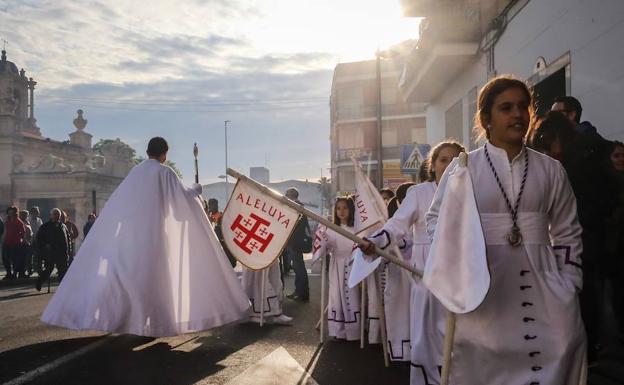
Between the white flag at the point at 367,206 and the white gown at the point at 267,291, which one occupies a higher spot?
the white flag at the point at 367,206

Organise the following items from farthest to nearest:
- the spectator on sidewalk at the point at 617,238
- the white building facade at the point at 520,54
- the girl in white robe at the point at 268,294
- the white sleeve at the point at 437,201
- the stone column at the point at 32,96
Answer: the stone column at the point at 32,96 < the girl in white robe at the point at 268,294 < the white building facade at the point at 520,54 < the spectator on sidewalk at the point at 617,238 < the white sleeve at the point at 437,201

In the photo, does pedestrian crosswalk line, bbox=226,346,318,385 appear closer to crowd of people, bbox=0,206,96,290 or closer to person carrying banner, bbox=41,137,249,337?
person carrying banner, bbox=41,137,249,337

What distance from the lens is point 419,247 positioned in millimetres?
5176

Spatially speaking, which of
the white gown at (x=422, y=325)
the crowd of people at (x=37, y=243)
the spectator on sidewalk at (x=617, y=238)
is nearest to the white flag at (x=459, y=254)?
the white gown at (x=422, y=325)

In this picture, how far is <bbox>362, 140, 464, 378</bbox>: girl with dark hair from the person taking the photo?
3.83 meters

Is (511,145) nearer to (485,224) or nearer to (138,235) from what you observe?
(485,224)

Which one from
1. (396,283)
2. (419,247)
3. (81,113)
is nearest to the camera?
(419,247)

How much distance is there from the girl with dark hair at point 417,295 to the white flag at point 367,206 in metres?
0.33

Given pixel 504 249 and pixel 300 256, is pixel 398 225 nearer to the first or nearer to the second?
pixel 504 249

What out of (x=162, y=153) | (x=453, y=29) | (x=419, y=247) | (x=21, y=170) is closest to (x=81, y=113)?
(x=21, y=170)

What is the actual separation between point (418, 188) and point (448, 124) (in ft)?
40.3

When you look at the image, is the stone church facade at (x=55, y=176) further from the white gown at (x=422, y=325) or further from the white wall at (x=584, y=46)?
the white gown at (x=422, y=325)

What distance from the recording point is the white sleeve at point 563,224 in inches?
121

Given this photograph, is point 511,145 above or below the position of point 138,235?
above
